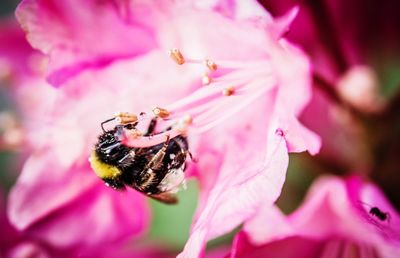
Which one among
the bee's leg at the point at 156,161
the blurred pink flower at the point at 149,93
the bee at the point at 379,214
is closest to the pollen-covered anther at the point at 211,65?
the blurred pink flower at the point at 149,93

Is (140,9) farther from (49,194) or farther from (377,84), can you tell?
(377,84)

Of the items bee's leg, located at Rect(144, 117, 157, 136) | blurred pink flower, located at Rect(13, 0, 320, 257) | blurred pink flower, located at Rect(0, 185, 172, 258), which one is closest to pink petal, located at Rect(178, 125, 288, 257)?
blurred pink flower, located at Rect(13, 0, 320, 257)

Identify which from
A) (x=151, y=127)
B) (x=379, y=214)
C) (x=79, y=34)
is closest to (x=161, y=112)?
(x=151, y=127)

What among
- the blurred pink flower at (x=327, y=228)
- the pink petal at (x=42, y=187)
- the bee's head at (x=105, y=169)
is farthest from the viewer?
the pink petal at (x=42, y=187)

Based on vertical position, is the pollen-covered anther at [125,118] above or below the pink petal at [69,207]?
above

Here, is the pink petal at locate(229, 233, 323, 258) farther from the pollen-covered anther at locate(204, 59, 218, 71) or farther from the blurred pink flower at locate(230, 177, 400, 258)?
the pollen-covered anther at locate(204, 59, 218, 71)

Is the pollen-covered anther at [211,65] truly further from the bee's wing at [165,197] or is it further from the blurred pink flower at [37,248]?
the blurred pink flower at [37,248]

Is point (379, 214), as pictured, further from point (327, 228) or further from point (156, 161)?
point (156, 161)
